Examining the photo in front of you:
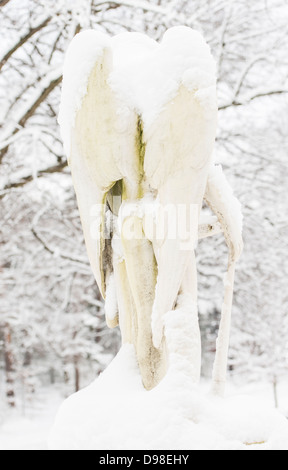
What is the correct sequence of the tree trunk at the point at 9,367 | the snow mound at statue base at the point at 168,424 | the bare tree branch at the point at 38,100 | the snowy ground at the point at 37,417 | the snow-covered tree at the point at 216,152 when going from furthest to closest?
the tree trunk at the point at 9,367 → the snowy ground at the point at 37,417 → the snow-covered tree at the point at 216,152 → the bare tree branch at the point at 38,100 → the snow mound at statue base at the point at 168,424

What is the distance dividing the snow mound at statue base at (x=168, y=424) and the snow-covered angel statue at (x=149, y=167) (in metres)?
0.18

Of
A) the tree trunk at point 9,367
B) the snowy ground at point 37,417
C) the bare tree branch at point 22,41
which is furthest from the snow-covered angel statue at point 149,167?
the tree trunk at point 9,367

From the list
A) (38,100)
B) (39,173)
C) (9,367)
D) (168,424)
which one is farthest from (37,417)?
(168,424)

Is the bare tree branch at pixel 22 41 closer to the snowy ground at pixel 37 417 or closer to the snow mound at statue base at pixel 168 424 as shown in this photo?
the snow mound at statue base at pixel 168 424

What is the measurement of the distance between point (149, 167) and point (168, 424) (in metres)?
0.90

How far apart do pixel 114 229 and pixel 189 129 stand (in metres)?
0.59

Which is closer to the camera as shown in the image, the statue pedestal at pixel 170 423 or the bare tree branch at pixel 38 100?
the statue pedestal at pixel 170 423

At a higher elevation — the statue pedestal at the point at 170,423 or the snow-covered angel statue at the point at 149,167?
the snow-covered angel statue at the point at 149,167

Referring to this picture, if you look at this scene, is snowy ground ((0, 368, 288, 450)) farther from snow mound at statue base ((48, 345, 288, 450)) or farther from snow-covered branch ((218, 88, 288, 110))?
snow mound at statue base ((48, 345, 288, 450))

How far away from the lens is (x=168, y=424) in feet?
5.59

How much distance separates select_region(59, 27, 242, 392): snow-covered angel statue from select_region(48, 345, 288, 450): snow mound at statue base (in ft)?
0.60

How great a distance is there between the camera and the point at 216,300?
7.92 m

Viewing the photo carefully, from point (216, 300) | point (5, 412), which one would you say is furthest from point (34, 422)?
point (216, 300)

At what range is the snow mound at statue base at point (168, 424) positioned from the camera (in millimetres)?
1684
